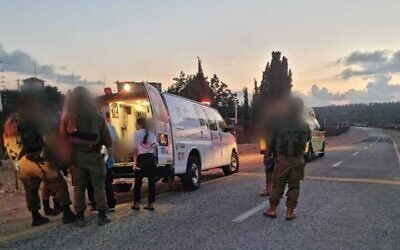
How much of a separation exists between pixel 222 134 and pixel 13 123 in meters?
7.08

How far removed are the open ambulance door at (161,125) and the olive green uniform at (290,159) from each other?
2.55 meters

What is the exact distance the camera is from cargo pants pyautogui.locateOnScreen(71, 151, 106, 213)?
7.06 meters

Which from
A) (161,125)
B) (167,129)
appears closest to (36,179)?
(161,125)

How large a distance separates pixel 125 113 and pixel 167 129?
131 centimetres

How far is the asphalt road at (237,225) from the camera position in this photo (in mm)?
6082

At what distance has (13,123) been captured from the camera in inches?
282

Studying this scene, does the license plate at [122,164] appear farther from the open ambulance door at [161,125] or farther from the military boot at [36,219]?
the military boot at [36,219]

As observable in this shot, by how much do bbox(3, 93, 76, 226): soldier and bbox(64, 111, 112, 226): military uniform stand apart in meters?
0.30

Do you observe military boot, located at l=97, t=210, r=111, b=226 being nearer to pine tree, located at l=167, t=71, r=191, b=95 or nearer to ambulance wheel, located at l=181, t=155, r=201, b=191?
ambulance wheel, located at l=181, t=155, r=201, b=191

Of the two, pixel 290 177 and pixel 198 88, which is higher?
pixel 198 88

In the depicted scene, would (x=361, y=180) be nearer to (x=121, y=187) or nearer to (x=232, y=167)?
(x=232, y=167)

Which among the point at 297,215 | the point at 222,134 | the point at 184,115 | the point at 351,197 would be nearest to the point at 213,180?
the point at 222,134

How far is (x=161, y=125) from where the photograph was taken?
949 cm

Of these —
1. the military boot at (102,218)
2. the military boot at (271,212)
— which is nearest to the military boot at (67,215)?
the military boot at (102,218)
